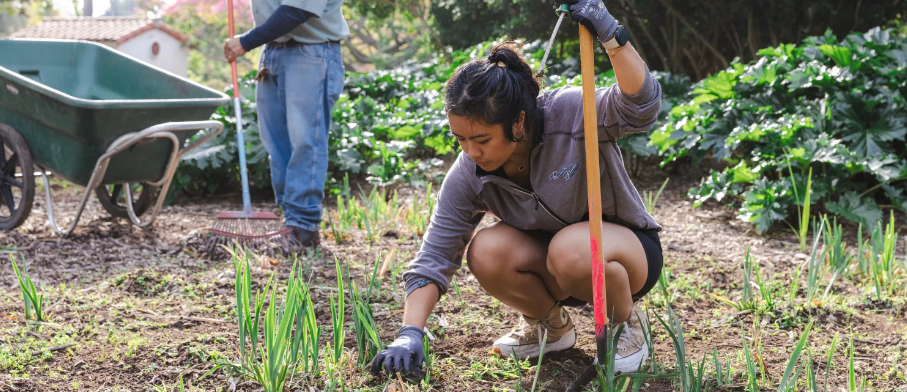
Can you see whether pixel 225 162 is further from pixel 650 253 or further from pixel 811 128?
pixel 650 253

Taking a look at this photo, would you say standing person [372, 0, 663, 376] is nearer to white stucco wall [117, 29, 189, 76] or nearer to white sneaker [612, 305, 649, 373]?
white sneaker [612, 305, 649, 373]

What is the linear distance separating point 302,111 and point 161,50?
38.5ft

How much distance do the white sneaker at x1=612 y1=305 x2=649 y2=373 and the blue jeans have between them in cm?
173

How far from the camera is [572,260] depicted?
72.5 inches

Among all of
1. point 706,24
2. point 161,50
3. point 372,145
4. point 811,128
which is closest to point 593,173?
point 811,128

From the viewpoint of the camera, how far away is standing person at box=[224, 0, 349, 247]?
3277mm

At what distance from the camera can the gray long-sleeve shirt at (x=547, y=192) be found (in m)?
1.84

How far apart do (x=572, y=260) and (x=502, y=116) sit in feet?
1.31

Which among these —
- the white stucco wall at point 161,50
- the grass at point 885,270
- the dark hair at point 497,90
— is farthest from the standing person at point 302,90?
the white stucco wall at point 161,50

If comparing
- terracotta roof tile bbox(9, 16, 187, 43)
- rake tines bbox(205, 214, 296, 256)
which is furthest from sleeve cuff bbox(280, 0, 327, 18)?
terracotta roof tile bbox(9, 16, 187, 43)

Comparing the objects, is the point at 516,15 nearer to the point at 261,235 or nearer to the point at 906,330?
the point at 261,235

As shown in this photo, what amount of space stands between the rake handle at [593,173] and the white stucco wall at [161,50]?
1243 cm

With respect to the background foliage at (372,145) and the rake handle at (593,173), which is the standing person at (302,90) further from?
the rake handle at (593,173)

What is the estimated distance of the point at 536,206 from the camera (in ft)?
6.36
